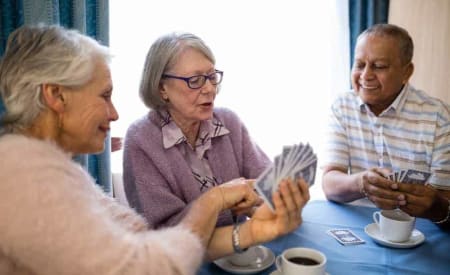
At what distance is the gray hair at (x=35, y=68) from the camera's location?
972 mm

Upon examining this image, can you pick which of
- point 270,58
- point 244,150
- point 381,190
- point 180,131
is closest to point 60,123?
point 180,131

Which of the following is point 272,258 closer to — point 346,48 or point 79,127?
point 79,127

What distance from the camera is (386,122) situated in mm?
1943

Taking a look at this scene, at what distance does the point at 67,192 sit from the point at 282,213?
24.0 inches

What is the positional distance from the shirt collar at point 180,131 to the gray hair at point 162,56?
0.11 m

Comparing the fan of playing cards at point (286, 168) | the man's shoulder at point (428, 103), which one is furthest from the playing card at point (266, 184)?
the man's shoulder at point (428, 103)

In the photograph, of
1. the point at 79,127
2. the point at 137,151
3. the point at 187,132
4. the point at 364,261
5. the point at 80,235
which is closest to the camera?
the point at 80,235

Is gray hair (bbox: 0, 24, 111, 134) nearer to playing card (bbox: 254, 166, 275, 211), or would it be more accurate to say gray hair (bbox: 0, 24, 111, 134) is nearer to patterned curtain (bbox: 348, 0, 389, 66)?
playing card (bbox: 254, 166, 275, 211)

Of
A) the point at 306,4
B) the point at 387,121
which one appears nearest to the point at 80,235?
the point at 387,121

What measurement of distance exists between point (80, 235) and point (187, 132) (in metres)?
0.86

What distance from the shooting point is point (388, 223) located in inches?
51.2

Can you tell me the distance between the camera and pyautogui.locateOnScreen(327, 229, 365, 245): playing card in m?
1.32

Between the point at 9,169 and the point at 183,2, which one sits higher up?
the point at 183,2

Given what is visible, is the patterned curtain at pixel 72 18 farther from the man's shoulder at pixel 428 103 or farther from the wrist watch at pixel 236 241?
the man's shoulder at pixel 428 103
